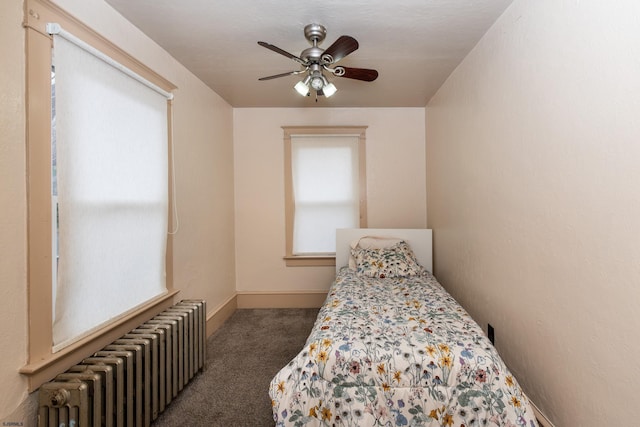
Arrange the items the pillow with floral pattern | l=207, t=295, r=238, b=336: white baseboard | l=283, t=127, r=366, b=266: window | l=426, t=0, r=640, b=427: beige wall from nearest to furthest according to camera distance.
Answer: l=426, t=0, r=640, b=427: beige wall < the pillow with floral pattern < l=207, t=295, r=238, b=336: white baseboard < l=283, t=127, r=366, b=266: window

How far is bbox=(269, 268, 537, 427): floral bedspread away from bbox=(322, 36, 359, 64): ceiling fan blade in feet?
5.32

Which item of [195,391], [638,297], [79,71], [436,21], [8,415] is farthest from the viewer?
[195,391]

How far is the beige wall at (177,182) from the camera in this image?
1.16m

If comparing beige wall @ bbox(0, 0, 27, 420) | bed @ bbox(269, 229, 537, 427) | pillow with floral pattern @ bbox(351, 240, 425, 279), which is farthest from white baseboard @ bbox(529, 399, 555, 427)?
beige wall @ bbox(0, 0, 27, 420)

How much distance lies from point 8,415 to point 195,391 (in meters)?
0.99

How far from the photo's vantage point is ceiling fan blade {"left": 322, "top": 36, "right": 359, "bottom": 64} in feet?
5.37

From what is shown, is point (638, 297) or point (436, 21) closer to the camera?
point (638, 297)

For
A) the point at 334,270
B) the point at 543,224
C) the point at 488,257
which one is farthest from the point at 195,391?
the point at 543,224

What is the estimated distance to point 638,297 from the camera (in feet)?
3.32

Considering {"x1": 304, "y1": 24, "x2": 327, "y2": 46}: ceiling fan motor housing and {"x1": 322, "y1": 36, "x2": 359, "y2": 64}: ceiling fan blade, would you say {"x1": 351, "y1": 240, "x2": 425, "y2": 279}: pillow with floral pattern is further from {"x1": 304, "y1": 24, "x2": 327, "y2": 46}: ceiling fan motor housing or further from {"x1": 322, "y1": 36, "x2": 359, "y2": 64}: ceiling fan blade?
{"x1": 304, "y1": 24, "x2": 327, "y2": 46}: ceiling fan motor housing

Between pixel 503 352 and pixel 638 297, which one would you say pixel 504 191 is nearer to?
pixel 638 297

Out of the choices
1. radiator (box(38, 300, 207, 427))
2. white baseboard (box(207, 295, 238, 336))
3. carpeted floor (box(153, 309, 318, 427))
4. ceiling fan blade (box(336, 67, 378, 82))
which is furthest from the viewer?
white baseboard (box(207, 295, 238, 336))

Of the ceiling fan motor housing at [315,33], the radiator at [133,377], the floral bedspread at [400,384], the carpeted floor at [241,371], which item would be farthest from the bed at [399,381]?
the ceiling fan motor housing at [315,33]

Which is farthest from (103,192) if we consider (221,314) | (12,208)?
(221,314)
